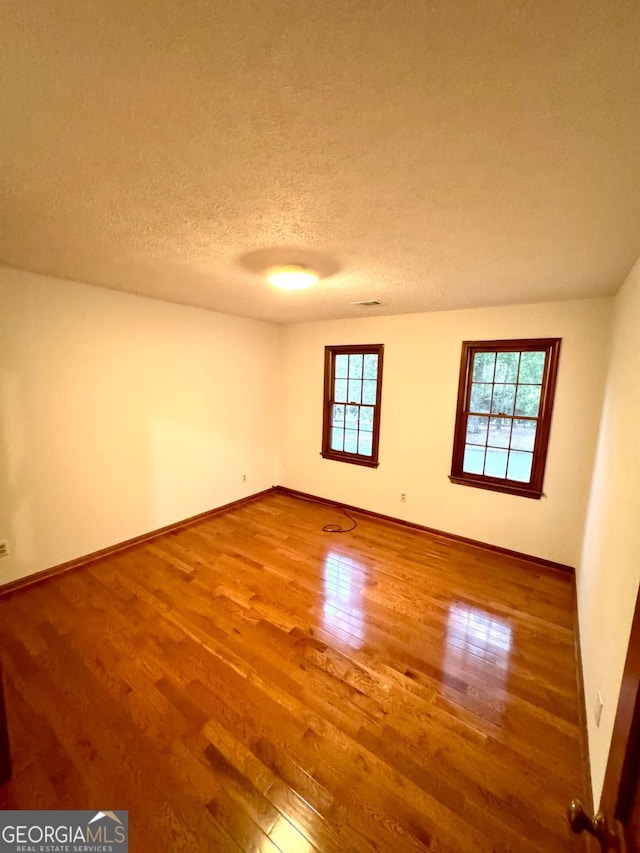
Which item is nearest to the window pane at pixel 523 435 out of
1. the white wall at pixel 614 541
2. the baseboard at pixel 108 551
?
the white wall at pixel 614 541

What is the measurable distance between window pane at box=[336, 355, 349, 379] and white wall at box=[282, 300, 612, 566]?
0.77ft

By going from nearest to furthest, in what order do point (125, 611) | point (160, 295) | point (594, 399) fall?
point (125, 611) → point (594, 399) → point (160, 295)

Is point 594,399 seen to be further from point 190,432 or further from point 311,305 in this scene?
point 190,432

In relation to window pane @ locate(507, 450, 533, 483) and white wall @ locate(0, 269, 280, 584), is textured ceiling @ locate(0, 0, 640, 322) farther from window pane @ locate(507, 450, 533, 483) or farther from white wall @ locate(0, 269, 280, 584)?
window pane @ locate(507, 450, 533, 483)

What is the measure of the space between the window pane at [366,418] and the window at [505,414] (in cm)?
104

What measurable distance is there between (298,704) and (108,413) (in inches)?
110

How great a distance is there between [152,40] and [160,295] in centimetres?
278

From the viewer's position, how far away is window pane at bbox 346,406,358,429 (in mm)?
4375

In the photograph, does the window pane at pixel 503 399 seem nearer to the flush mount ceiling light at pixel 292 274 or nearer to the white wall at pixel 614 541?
the white wall at pixel 614 541

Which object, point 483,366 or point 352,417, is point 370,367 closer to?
point 352,417

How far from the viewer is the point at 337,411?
4.54 metres

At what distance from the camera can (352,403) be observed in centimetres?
437

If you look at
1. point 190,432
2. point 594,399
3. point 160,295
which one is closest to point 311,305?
point 160,295

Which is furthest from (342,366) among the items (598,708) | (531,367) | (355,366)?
(598,708)
